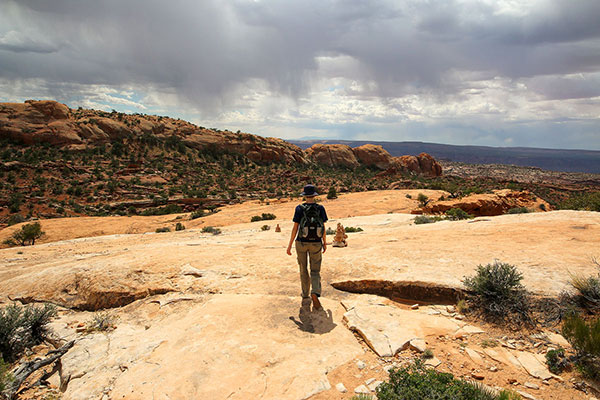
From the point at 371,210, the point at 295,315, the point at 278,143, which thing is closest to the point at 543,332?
the point at 295,315

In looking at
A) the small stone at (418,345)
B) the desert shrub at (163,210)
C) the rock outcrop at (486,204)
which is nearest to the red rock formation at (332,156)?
the desert shrub at (163,210)

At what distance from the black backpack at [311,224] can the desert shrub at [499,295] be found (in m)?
2.84

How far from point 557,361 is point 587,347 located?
14.3 inches

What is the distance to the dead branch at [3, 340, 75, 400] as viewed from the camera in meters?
3.73

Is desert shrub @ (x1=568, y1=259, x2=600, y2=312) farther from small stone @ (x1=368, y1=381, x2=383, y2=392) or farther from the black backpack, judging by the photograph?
the black backpack

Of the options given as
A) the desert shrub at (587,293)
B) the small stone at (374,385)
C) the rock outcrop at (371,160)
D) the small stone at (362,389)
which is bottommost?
the small stone at (374,385)

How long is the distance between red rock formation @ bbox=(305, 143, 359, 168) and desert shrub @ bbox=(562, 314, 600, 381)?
6838cm

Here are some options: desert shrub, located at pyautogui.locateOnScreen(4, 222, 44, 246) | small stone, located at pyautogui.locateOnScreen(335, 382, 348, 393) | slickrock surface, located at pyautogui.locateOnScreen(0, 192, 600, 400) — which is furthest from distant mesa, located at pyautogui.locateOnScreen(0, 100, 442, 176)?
small stone, located at pyautogui.locateOnScreen(335, 382, 348, 393)

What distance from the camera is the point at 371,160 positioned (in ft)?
249

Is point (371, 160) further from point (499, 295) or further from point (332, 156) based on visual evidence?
point (499, 295)

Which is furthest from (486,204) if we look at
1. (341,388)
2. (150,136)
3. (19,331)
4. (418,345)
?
(150,136)

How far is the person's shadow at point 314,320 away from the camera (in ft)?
14.3

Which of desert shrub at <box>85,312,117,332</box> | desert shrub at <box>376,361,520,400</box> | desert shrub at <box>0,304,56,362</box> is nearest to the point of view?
desert shrub at <box>376,361,520,400</box>

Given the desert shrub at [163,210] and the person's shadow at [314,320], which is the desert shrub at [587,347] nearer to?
the person's shadow at [314,320]
